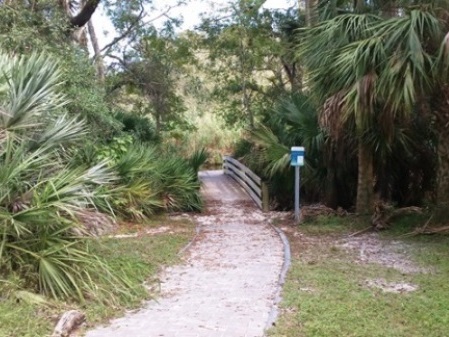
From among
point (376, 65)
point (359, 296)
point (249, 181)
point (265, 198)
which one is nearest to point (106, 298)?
point (359, 296)

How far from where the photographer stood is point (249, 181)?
14.9m

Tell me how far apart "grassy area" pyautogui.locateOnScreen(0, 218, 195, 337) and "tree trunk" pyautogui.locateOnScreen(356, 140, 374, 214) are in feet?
12.0

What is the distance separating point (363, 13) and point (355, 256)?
4255 millimetres

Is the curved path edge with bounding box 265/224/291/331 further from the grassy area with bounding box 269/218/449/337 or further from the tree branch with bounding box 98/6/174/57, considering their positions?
the tree branch with bounding box 98/6/174/57

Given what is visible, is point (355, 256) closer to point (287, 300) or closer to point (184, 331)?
point (287, 300)

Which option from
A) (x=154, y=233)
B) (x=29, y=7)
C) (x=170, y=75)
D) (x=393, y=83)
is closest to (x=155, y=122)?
(x=170, y=75)

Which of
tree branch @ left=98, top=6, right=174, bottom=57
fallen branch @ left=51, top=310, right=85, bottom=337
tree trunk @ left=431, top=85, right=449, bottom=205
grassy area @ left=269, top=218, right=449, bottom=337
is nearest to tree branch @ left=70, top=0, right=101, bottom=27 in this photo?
tree branch @ left=98, top=6, right=174, bottom=57

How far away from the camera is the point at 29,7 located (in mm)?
11188

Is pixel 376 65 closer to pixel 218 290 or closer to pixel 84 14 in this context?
pixel 218 290

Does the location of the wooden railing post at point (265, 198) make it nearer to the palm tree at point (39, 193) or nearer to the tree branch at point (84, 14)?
the tree branch at point (84, 14)

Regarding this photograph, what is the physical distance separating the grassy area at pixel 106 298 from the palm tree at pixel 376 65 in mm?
3430

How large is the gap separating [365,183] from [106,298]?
654 cm

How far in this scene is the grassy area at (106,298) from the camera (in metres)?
4.25

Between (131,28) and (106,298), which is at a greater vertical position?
(131,28)
